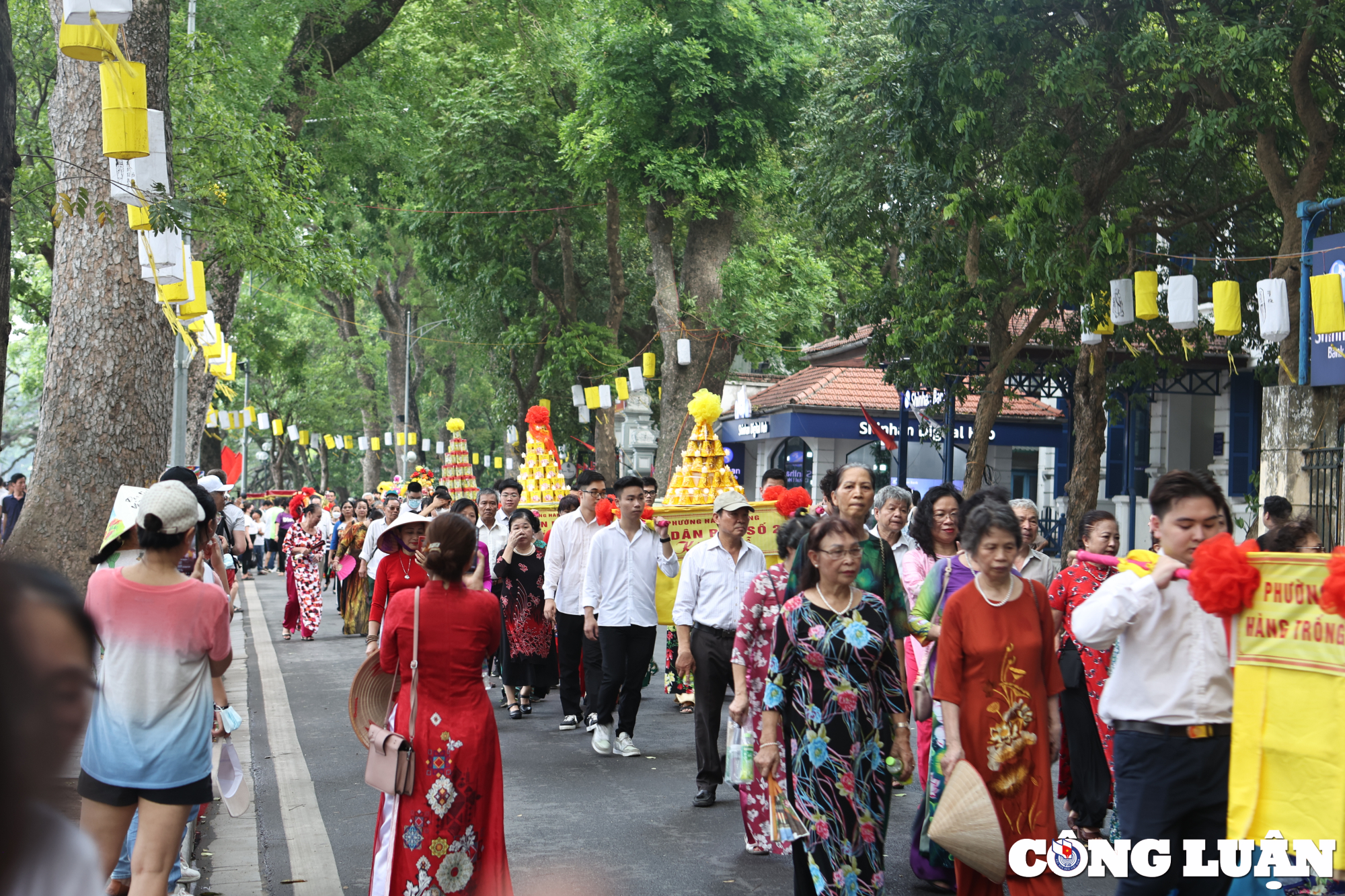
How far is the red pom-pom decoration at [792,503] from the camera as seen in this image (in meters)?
9.70

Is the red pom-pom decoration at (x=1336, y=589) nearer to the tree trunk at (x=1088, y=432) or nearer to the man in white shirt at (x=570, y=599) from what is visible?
the man in white shirt at (x=570, y=599)

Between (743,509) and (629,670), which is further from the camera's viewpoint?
(629,670)

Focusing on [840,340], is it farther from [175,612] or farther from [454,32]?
[175,612]

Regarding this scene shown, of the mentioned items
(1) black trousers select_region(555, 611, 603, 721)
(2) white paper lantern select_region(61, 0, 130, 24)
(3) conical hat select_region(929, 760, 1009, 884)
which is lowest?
(1) black trousers select_region(555, 611, 603, 721)

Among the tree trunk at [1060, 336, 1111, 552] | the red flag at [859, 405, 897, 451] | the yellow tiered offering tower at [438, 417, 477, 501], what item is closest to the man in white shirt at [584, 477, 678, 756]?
the tree trunk at [1060, 336, 1111, 552]

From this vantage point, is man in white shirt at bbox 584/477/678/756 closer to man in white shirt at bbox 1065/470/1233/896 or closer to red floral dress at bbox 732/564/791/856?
red floral dress at bbox 732/564/791/856

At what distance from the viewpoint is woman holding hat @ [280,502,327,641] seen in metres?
17.5

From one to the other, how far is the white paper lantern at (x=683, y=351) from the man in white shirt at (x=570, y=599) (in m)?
12.1

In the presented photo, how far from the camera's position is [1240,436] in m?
25.5

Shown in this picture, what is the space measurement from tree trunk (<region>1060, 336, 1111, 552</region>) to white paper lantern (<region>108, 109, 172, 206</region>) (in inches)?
557

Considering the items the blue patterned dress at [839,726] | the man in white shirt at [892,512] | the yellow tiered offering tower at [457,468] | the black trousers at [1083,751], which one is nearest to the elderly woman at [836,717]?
the blue patterned dress at [839,726]

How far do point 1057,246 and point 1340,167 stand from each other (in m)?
3.64

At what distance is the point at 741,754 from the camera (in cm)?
650

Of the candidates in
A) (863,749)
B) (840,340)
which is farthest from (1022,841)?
(840,340)
